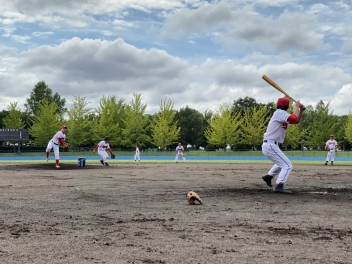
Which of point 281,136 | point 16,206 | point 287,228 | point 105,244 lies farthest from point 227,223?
point 281,136

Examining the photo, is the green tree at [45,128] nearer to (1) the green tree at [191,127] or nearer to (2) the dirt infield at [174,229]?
(1) the green tree at [191,127]

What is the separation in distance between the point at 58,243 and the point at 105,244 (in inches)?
23.6

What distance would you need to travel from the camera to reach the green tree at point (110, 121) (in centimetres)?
7081

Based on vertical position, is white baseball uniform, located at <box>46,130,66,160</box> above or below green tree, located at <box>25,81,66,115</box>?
below

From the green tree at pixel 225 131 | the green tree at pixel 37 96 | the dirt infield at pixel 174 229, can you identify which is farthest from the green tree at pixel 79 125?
the dirt infield at pixel 174 229

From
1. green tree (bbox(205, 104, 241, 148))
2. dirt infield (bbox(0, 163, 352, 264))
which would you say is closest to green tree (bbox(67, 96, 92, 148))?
green tree (bbox(205, 104, 241, 148))

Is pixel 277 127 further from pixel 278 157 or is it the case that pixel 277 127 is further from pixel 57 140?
pixel 57 140

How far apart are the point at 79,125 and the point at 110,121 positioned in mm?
4942

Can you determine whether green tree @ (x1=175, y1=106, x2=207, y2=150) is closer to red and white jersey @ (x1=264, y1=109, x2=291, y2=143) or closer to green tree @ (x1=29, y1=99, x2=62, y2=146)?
green tree @ (x1=29, y1=99, x2=62, y2=146)

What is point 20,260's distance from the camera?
473 centimetres

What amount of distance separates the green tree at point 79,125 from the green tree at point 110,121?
1.63m

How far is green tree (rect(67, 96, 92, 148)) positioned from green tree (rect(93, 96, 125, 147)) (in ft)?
5.33

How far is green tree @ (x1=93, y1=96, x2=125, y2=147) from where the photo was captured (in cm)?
7081

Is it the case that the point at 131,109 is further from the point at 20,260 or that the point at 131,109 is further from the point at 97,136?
the point at 20,260
